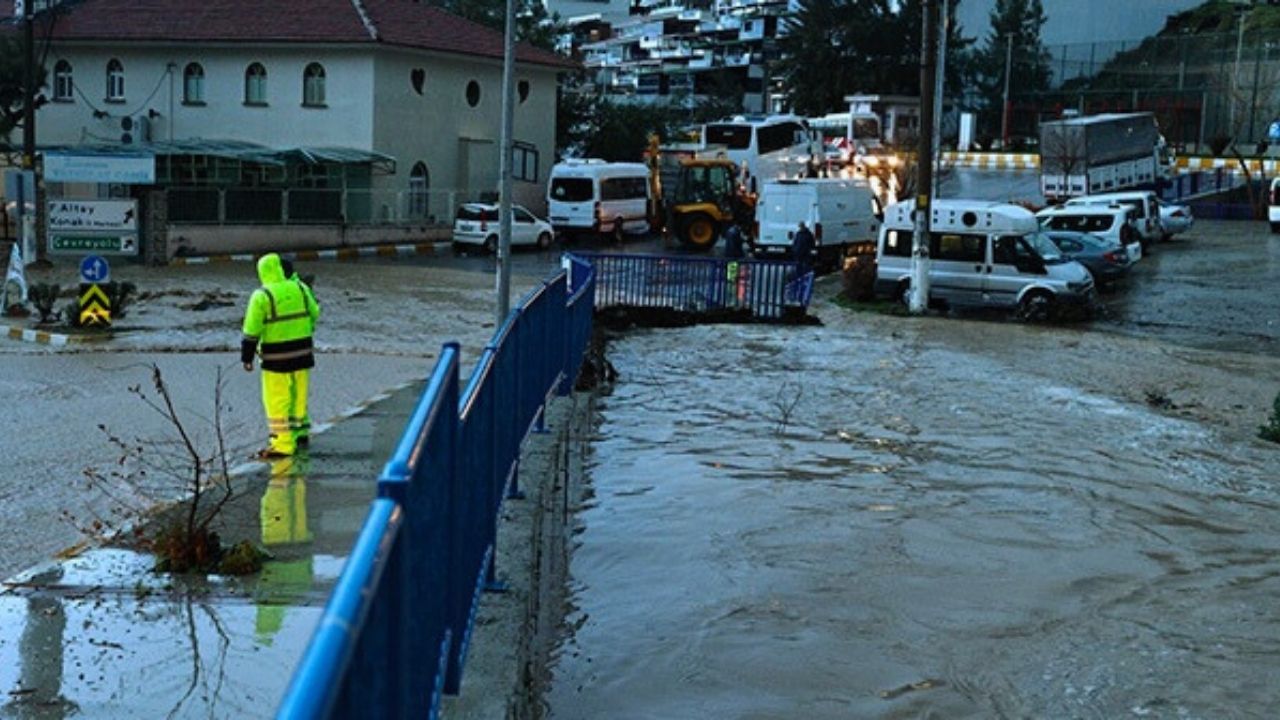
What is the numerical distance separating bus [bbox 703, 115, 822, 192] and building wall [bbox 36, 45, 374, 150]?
11.8m

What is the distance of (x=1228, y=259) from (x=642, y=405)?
26.4 meters

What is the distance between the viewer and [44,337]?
73.9ft

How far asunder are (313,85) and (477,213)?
8573mm

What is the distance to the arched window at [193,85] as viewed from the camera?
160 feet

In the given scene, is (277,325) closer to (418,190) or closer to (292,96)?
(418,190)

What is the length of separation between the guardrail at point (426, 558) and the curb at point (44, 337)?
14362 mm

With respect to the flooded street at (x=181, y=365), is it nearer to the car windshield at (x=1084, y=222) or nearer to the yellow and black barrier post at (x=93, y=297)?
the yellow and black barrier post at (x=93, y=297)

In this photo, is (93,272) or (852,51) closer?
(93,272)

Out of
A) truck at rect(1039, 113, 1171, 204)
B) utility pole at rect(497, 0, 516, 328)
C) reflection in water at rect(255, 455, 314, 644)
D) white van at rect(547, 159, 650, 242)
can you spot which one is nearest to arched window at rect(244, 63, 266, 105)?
white van at rect(547, 159, 650, 242)

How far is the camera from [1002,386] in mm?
18594

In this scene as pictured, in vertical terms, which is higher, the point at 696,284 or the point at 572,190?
the point at 572,190

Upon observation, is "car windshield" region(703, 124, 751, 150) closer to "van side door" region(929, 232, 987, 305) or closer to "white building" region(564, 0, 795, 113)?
"van side door" region(929, 232, 987, 305)

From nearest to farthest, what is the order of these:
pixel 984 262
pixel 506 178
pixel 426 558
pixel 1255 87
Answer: pixel 426 558 → pixel 506 178 → pixel 984 262 → pixel 1255 87

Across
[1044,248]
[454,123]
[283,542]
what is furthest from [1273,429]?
[454,123]
